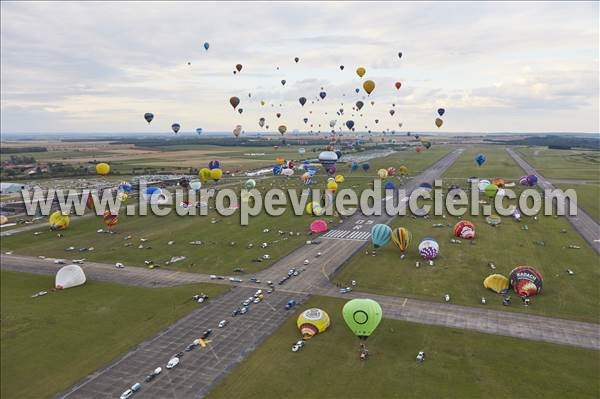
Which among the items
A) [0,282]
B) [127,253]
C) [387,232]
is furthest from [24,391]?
[387,232]

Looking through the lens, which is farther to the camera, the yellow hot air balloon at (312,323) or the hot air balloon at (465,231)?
the hot air balloon at (465,231)

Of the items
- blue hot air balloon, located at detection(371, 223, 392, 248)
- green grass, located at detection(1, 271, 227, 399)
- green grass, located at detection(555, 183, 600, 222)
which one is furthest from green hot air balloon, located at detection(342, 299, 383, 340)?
green grass, located at detection(555, 183, 600, 222)

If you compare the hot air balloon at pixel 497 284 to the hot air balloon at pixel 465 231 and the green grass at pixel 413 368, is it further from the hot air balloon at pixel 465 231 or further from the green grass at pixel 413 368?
the hot air balloon at pixel 465 231

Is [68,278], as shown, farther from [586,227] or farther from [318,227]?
[586,227]

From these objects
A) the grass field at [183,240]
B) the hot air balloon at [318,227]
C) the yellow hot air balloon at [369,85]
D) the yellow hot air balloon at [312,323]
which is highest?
the yellow hot air balloon at [369,85]

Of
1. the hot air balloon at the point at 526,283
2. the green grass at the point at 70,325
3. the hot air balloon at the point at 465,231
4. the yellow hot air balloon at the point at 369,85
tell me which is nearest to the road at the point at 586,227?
the hot air balloon at the point at 465,231

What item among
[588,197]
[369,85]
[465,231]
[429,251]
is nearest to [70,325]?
[429,251]

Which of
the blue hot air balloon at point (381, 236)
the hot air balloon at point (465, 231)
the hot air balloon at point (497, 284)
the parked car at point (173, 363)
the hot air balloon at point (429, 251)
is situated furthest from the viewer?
the hot air balloon at point (465, 231)
